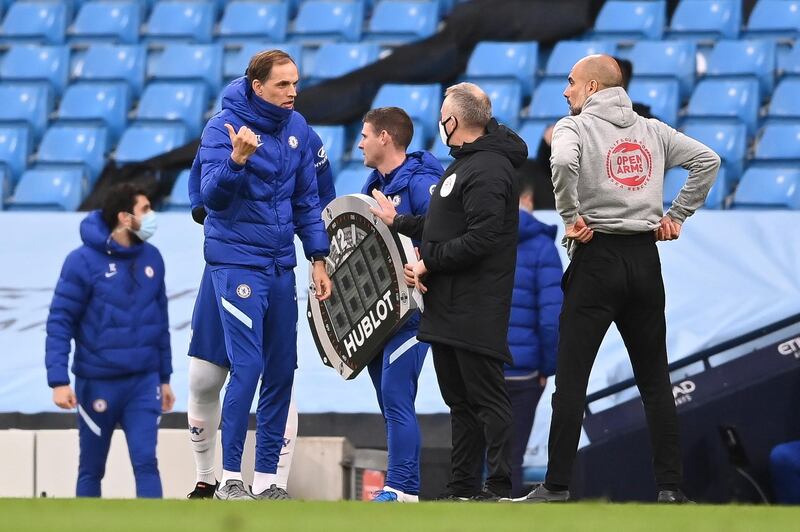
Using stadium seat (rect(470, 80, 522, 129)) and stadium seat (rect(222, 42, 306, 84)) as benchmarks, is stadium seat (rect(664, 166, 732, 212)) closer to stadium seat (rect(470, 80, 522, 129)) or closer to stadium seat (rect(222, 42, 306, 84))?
stadium seat (rect(470, 80, 522, 129))

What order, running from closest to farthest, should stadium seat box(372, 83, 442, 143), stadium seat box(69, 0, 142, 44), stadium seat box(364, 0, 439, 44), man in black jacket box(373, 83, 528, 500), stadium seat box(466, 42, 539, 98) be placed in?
man in black jacket box(373, 83, 528, 500)
stadium seat box(372, 83, 442, 143)
stadium seat box(466, 42, 539, 98)
stadium seat box(364, 0, 439, 44)
stadium seat box(69, 0, 142, 44)

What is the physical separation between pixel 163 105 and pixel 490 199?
8.40m

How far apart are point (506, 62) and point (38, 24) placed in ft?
16.5

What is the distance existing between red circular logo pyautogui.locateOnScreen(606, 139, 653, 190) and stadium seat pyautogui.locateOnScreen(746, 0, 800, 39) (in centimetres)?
745

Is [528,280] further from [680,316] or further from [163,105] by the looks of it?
[163,105]

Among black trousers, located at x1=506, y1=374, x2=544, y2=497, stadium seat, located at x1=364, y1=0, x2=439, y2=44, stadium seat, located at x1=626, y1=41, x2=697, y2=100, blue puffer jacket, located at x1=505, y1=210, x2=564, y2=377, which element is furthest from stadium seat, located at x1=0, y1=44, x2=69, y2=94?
black trousers, located at x1=506, y1=374, x2=544, y2=497

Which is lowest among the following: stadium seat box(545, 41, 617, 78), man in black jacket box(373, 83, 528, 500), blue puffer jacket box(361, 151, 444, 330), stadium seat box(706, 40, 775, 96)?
man in black jacket box(373, 83, 528, 500)

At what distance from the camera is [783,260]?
934cm

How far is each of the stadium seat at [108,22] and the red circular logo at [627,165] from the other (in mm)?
10022

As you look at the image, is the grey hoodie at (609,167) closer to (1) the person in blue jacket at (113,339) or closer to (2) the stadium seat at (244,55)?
(1) the person in blue jacket at (113,339)

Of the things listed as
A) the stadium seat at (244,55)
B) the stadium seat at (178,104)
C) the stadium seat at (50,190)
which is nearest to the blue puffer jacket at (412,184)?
the stadium seat at (50,190)

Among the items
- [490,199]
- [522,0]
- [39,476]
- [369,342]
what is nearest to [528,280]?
[369,342]

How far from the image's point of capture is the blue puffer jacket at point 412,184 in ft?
22.9

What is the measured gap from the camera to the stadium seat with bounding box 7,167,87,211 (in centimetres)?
1284
